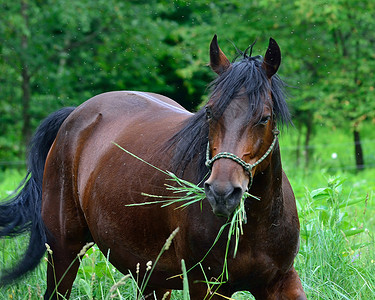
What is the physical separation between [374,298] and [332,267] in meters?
0.43

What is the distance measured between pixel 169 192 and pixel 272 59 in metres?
→ 0.95

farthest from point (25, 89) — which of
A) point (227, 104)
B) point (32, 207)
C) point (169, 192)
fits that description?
point (227, 104)

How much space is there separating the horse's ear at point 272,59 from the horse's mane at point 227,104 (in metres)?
0.04

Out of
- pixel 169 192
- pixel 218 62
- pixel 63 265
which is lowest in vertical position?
pixel 63 265

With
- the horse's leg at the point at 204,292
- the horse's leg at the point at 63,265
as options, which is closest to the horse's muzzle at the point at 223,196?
the horse's leg at the point at 204,292

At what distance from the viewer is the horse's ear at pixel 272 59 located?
2.91 meters

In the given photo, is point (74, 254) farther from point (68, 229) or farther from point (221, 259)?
point (221, 259)

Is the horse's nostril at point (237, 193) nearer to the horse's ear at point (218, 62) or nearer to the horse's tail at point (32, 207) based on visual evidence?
the horse's ear at point (218, 62)

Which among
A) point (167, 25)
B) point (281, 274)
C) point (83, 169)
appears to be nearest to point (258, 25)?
point (167, 25)

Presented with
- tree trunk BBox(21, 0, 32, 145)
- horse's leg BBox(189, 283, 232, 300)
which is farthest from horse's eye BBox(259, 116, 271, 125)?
tree trunk BBox(21, 0, 32, 145)

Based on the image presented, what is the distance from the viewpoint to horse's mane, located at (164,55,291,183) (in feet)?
9.09

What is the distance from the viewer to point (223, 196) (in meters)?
2.46

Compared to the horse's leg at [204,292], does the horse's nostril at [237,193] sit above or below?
above

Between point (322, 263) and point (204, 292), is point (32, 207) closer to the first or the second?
point (204, 292)
